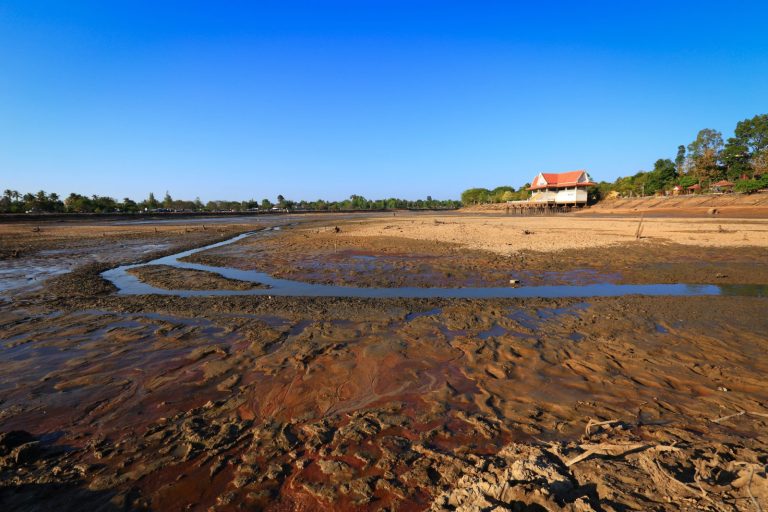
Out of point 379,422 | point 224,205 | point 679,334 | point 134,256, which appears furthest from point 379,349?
point 224,205

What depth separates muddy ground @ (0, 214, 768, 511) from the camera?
9.87 ft

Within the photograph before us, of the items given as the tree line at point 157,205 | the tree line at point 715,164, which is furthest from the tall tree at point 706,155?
the tree line at point 157,205

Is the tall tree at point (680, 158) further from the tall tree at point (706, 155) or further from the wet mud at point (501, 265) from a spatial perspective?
the wet mud at point (501, 265)

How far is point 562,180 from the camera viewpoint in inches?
2751

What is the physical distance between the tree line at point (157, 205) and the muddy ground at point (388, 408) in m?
99.5

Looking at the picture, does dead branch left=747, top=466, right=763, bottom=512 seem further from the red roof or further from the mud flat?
the red roof

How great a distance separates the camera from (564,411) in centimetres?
430

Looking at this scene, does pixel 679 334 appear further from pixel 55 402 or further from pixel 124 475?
pixel 55 402

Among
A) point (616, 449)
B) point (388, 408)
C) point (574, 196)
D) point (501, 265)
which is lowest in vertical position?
point (388, 408)

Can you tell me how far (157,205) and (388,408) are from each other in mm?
135441

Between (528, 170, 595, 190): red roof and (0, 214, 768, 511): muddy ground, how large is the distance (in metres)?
66.6

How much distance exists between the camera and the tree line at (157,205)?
76819mm

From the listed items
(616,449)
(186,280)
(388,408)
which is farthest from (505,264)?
(186,280)

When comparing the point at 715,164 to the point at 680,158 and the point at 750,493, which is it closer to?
the point at 680,158
